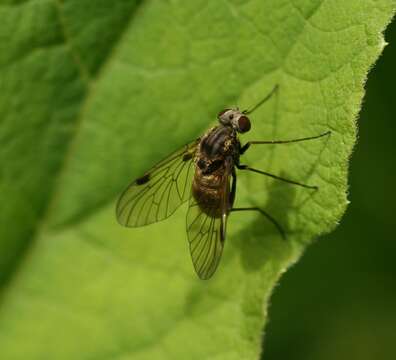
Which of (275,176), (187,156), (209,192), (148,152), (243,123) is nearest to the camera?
(275,176)

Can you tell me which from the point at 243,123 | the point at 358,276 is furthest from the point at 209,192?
the point at 358,276

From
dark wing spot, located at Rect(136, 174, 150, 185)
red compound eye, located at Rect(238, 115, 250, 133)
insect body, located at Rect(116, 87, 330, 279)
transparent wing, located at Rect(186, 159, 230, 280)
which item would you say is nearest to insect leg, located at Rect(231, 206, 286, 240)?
insect body, located at Rect(116, 87, 330, 279)

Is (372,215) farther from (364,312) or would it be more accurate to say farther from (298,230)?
(298,230)

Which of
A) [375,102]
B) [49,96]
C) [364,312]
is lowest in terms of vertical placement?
[364,312]

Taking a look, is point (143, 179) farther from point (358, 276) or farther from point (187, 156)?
point (358, 276)

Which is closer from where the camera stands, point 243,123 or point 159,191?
point 243,123

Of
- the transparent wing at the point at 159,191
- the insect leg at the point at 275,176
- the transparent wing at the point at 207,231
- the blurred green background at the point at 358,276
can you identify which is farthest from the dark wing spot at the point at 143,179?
the blurred green background at the point at 358,276

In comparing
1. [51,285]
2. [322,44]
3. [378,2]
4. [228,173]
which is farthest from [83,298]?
[378,2]

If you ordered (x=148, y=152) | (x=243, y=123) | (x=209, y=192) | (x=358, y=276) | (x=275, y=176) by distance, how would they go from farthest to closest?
(x=358, y=276), (x=209, y=192), (x=148, y=152), (x=243, y=123), (x=275, y=176)
